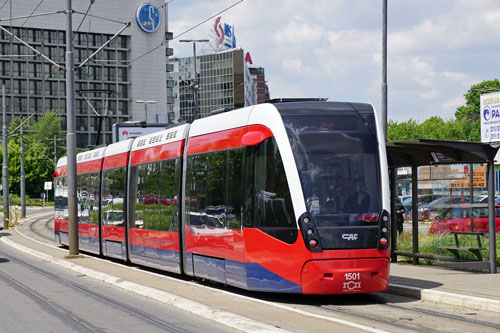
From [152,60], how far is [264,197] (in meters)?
118

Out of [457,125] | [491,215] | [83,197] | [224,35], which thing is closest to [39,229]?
[83,197]

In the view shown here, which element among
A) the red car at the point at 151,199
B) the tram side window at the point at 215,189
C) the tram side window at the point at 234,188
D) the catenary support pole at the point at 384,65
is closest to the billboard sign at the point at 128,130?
the catenary support pole at the point at 384,65

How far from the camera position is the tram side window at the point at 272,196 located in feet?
38.9

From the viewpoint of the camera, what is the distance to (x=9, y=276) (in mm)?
18156

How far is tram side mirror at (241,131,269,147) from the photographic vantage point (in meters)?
12.5

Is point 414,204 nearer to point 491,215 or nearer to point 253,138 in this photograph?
point 491,215

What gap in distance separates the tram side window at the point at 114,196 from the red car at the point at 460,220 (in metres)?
7.71

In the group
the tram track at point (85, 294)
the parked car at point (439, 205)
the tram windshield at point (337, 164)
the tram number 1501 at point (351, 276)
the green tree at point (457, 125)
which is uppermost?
the green tree at point (457, 125)

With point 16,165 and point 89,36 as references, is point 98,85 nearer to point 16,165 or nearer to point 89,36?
point 89,36

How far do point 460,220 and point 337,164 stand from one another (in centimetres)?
503

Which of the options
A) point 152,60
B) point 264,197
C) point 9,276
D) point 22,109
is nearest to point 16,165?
point 22,109

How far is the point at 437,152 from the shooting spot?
15703 mm

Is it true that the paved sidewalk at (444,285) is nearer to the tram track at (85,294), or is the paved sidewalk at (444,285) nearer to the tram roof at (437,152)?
the tram track at (85,294)

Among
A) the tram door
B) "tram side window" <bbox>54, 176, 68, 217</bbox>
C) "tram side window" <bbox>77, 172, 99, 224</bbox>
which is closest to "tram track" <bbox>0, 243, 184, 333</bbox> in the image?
the tram door
